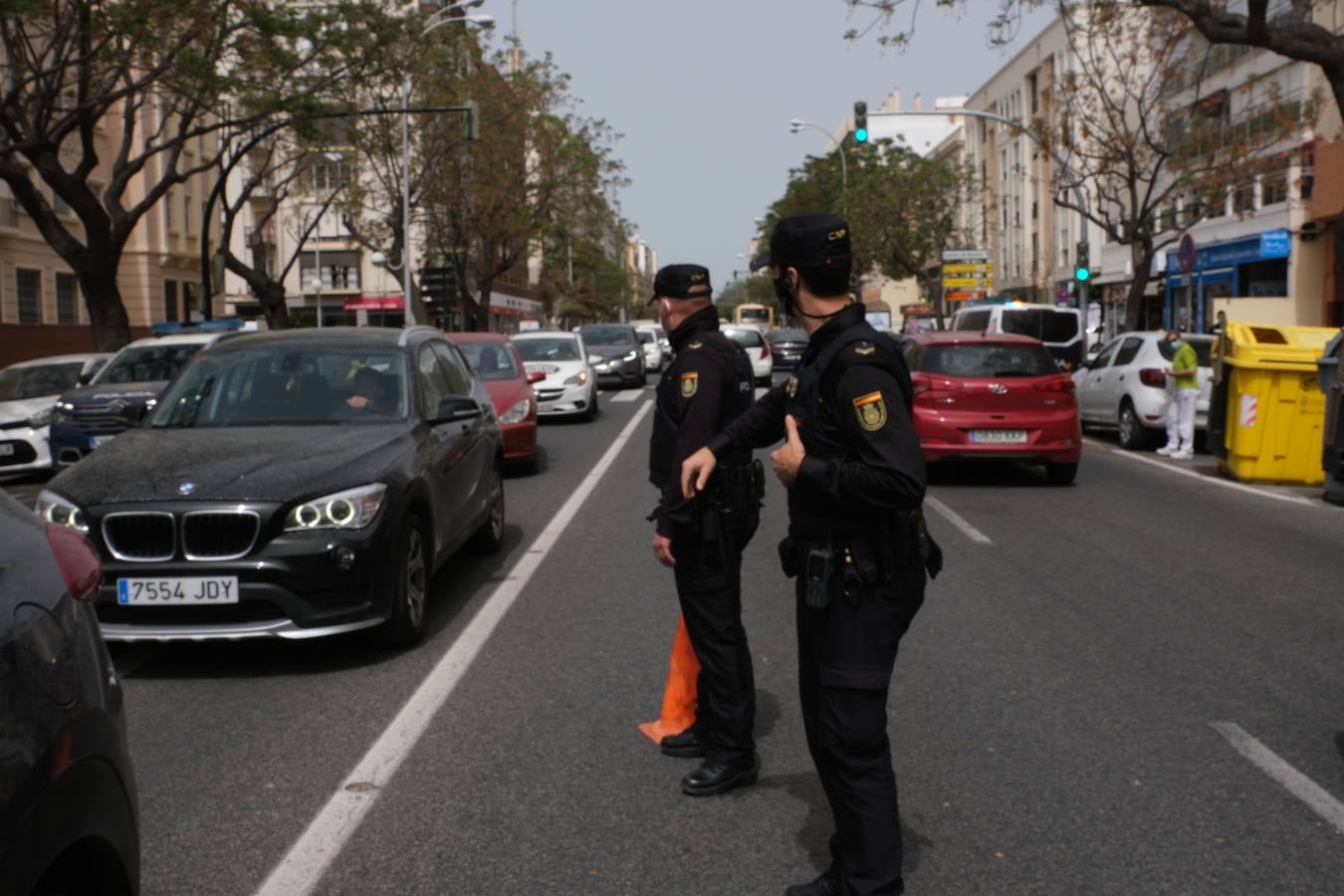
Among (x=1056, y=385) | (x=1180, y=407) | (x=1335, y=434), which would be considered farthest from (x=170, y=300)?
(x=1335, y=434)

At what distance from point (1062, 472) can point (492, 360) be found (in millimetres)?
6765

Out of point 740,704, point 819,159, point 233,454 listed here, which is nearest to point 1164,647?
point 740,704

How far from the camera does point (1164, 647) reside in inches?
280

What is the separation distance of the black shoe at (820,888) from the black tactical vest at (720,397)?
1484mm

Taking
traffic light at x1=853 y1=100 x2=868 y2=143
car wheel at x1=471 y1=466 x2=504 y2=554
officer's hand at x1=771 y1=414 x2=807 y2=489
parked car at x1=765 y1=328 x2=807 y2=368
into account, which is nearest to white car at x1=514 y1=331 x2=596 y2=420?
traffic light at x1=853 y1=100 x2=868 y2=143

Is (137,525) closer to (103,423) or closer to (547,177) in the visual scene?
(103,423)

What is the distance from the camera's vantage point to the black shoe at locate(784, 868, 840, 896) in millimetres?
3899

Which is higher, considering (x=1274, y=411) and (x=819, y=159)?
(x=819, y=159)

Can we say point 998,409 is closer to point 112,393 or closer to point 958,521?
point 958,521

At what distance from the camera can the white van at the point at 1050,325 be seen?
1163 inches

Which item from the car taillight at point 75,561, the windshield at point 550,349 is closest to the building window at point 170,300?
the windshield at point 550,349

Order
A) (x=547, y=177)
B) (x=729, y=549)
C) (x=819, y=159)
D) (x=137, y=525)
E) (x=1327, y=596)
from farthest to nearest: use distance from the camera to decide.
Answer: (x=819, y=159) < (x=547, y=177) < (x=1327, y=596) < (x=137, y=525) < (x=729, y=549)

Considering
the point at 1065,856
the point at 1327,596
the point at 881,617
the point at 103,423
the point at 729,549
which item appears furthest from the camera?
the point at 103,423

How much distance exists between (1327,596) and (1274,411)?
23.3ft
